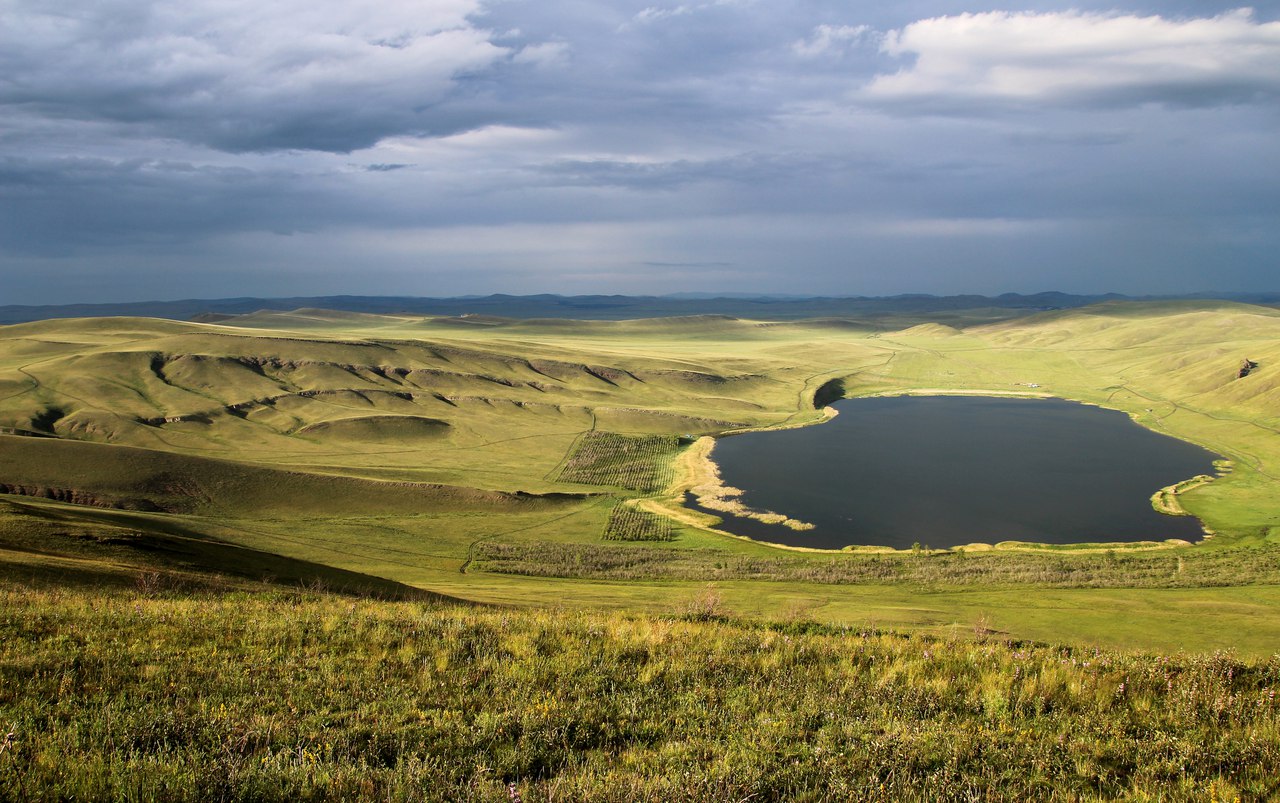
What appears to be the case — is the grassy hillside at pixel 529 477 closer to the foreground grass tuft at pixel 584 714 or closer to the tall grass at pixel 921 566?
the tall grass at pixel 921 566

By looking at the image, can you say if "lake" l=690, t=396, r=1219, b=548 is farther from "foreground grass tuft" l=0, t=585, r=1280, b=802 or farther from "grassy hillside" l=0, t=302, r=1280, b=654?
"foreground grass tuft" l=0, t=585, r=1280, b=802

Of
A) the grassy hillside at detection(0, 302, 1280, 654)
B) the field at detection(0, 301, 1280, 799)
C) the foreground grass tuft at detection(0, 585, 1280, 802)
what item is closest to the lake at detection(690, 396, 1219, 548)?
the grassy hillside at detection(0, 302, 1280, 654)

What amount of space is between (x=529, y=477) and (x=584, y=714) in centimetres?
8352

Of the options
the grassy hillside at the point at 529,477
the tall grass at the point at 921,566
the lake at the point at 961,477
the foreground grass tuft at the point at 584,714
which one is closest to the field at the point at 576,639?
the foreground grass tuft at the point at 584,714

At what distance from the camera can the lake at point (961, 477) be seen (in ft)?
223

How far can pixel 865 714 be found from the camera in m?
8.92

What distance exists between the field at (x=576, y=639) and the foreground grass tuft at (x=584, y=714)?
5cm

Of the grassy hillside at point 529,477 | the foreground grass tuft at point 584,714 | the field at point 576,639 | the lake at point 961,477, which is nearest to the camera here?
the foreground grass tuft at point 584,714

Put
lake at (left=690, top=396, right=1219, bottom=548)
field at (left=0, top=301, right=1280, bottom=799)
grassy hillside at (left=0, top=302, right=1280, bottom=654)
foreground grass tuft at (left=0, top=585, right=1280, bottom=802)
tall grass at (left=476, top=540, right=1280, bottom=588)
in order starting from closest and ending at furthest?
1. foreground grass tuft at (left=0, top=585, right=1280, bottom=802)
2. field at (left=0, top=301, right=1280, bottom=799)
3. grassy hillside at (left=0, top=302, right=1280, bottom=654)
4. tall grass at (left=476, top=540, right=1280, bottom=588)
5. lake at (left=690, top=396, right=1219, bottom=548)

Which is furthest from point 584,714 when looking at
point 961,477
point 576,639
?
point 961,477

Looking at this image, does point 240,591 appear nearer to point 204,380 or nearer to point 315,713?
point 315,713

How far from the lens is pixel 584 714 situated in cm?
848

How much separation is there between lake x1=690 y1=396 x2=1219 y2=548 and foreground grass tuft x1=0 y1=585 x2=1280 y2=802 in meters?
55.8

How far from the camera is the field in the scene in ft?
23.6
